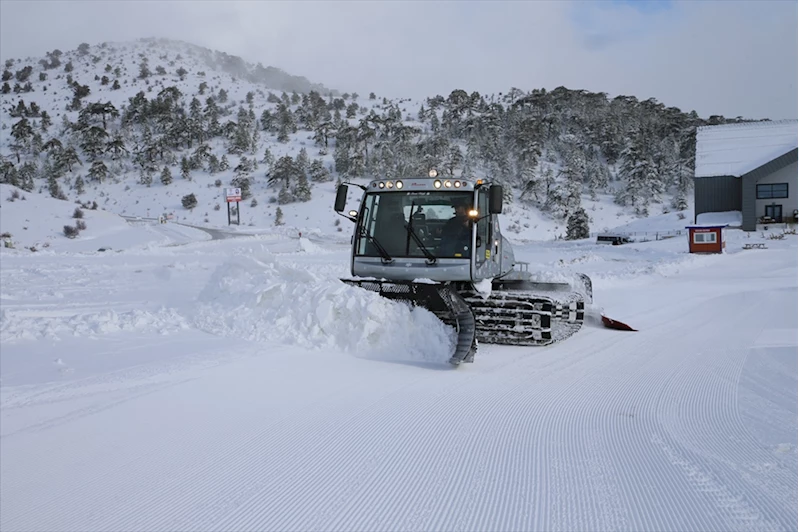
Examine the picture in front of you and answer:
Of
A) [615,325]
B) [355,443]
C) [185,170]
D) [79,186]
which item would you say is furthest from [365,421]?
[79,186]

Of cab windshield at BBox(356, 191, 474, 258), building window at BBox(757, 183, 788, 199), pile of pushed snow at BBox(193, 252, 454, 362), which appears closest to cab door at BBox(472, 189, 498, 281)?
cab windshield at BBox(356, 191, 474, 258)

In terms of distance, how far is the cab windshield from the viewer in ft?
24.6

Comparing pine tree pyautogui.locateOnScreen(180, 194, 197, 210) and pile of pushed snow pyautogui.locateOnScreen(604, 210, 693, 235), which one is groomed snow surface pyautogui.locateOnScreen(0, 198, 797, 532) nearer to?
pile of pushed snow pyautogui.locateOnScreen(604, 210, 693, 235)

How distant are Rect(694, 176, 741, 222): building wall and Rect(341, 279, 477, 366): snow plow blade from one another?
4083 centimetres

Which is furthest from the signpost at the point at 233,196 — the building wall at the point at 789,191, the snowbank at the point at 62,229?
the building wall at the point at 789,191

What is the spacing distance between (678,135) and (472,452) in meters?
91.3

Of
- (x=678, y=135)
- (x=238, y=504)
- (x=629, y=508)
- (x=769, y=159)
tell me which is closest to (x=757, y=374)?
(x=629, y=508)

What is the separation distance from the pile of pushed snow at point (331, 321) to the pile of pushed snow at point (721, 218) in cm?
4045

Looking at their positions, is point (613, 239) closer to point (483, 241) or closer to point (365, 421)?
point (483, 241)

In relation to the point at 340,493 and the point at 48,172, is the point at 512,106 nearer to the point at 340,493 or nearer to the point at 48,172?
the point at 48,172

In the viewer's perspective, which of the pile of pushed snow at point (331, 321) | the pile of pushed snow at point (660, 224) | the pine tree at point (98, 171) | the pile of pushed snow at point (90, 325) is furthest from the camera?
the pine tree at point (98, 171)

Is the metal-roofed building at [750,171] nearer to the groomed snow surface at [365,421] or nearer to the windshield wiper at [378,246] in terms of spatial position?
the groomed snow surface at [365,421]

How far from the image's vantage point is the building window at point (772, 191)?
3844 cm

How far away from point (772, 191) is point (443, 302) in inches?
1634
